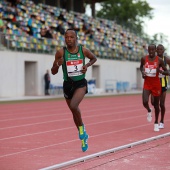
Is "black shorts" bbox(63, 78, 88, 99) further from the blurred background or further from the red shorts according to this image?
the blurred background

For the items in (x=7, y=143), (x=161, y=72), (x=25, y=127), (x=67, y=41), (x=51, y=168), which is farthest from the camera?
(x=25, y=127)

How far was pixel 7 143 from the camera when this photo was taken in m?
9.66

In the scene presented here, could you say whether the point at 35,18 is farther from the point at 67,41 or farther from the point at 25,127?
the point at 67,41

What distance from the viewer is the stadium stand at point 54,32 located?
3152cm

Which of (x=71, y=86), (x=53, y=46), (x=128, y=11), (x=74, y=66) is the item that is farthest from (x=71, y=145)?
(x=128, y=11)

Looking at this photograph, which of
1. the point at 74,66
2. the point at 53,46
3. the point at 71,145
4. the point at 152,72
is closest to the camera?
the point at 74,66

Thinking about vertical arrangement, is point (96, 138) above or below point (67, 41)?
below

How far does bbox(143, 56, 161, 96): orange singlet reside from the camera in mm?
11523

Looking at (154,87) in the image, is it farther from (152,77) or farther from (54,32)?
(54,32)

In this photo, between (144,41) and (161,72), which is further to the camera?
(144,41)

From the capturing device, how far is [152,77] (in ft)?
38.4

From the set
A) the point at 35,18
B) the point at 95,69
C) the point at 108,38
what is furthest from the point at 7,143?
the point at 108,38

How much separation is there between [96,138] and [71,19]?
3143cm

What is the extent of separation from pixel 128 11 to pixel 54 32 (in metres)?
42.8
